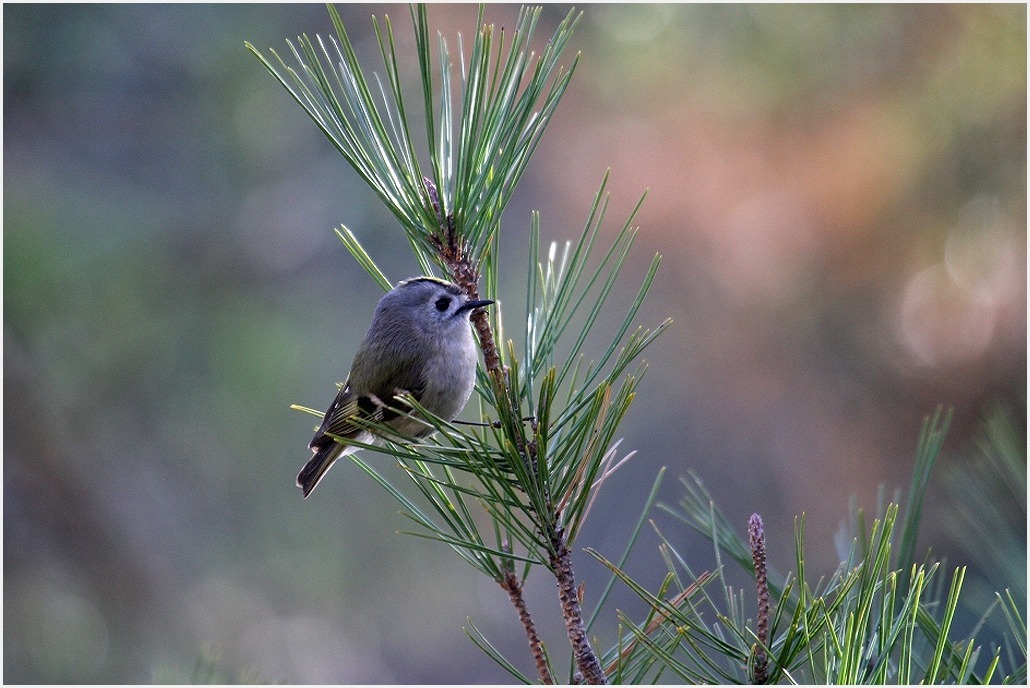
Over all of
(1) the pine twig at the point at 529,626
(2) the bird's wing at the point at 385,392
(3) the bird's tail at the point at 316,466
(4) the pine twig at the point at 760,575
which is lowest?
(3) the bird's tail at the point at 316,466

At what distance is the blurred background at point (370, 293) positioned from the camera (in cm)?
164

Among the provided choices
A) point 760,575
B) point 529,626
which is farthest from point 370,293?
point 760,575

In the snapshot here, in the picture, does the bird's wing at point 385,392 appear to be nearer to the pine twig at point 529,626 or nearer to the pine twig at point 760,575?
the pine twig at point 529,626

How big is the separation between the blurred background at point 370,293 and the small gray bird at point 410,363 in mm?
860

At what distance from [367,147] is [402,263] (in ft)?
6.99

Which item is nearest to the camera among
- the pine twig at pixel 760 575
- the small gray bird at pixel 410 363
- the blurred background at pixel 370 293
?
the pine twig at pixel 760 575

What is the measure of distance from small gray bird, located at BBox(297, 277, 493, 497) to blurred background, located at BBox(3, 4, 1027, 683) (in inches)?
33.9

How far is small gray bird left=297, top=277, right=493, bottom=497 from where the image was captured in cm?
101

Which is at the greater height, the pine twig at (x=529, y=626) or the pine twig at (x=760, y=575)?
the pine twig at (x=760, y=575)

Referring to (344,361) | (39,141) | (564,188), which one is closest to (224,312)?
(344,361)

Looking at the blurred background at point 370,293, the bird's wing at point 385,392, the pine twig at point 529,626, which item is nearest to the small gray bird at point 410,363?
the bird's wing at point 385,392

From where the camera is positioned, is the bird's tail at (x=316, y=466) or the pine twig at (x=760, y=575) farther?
the bird's tail at (x=316, y=466)

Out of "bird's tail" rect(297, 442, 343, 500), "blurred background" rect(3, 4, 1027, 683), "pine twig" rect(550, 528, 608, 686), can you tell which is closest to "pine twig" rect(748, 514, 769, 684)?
"pine twig" rect(550, 528, 608, 686)

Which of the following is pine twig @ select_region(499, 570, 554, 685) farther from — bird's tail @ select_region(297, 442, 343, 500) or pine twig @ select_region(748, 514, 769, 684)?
bird's tail @ select_region(297, 442, 343, 500)
